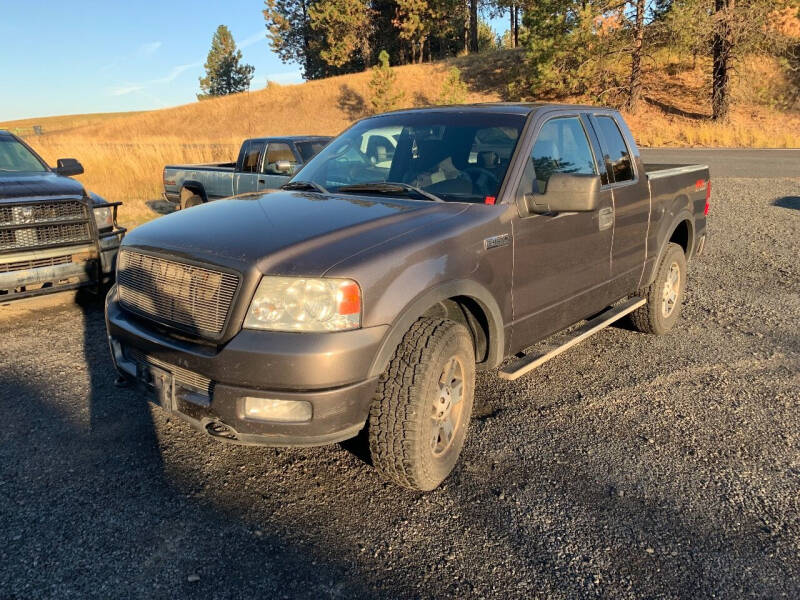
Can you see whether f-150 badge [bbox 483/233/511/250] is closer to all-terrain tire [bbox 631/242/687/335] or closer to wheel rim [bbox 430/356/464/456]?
wheel rim [bbox 430/356/464/456]

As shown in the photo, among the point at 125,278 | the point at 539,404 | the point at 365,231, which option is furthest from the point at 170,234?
the point at 539,404

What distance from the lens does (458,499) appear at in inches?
120

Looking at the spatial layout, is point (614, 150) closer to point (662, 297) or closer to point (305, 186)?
point (662, 297)

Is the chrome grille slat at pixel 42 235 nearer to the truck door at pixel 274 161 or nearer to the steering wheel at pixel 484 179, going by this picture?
the truck door at pixel 274 161

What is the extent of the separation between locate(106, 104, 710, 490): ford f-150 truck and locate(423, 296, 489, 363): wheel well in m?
0.01

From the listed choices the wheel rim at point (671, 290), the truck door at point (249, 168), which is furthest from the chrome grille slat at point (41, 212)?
the wheel rim at point (671, 290)

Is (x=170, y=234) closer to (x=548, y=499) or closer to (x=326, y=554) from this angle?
(x=326, y=554)

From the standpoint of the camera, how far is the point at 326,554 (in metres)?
2.63

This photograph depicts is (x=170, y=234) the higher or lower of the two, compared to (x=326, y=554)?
higher

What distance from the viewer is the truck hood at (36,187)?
556cm

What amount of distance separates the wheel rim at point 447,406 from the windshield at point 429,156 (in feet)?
3.39

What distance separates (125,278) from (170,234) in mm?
407

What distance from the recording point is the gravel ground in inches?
97.7

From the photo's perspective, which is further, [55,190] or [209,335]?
[55,190]
